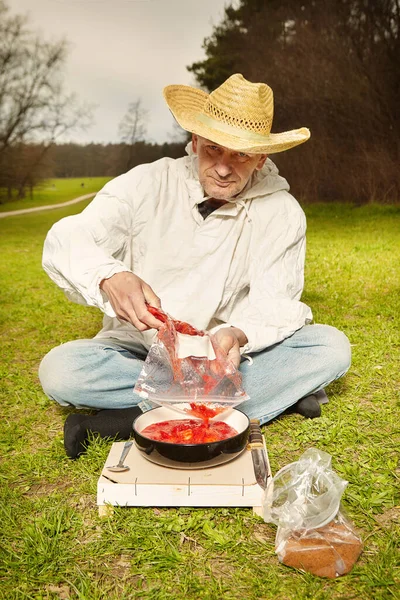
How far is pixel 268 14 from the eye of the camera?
18.6 metres

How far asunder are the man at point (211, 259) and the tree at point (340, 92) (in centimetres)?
1184

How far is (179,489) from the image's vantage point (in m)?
1.90

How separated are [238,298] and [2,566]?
5.26 feet

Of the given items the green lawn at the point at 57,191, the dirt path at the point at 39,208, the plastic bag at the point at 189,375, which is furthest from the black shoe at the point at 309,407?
the green lawn at the point at 57,191

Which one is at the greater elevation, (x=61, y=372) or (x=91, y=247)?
(x=91, y=247)

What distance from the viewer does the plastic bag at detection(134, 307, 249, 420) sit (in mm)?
2139

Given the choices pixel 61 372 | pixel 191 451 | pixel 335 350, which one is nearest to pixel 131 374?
pixel 61 372

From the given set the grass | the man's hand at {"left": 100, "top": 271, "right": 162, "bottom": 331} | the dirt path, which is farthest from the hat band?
the dirt path

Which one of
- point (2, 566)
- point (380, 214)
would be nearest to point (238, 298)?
point (2, 566)

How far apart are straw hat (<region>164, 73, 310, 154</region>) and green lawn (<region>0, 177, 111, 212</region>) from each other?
19.2 meters

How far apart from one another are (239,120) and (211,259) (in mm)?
637

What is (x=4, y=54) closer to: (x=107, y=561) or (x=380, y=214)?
(x=380, y=214)

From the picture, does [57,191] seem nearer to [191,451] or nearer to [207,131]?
[207,131]

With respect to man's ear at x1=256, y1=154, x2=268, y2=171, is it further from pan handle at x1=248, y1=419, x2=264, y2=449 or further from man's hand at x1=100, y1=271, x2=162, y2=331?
pan handle at x1=248, y1=419, x2=264, y2=449
